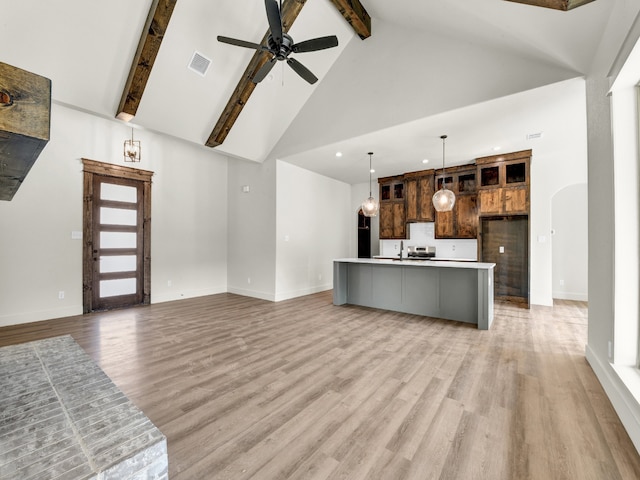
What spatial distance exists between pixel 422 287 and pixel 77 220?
19.6 ft

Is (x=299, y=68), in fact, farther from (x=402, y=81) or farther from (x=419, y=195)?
(x=419, y=195)

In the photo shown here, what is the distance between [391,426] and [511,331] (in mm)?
3035

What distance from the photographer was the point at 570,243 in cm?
605

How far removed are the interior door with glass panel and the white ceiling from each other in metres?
1.63

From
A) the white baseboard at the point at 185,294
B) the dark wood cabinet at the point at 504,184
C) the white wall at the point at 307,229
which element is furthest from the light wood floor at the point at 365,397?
the dark wood cabinet at the point at 504,184

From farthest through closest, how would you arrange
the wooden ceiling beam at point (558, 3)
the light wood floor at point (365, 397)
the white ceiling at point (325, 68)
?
the white ceiling at point (325, 68) < the wooden ceiling beam at point (558, 3) < the light wood floor at point (365, 397)

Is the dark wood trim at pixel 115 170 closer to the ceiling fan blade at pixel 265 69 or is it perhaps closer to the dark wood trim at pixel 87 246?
the dark wood trim at pixel 87 246

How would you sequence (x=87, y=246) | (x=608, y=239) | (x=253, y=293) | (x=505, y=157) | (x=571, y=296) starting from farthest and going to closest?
(x=253, y=293) < (x=571, y=296) < (x=505, y=157) < (x=87, y=246) < (x=608, y=239)

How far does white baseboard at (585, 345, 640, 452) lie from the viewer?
1859 millimetres

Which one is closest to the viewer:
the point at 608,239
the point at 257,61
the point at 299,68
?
the point at 608,239

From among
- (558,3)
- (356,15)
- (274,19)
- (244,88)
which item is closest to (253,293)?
(244,88)

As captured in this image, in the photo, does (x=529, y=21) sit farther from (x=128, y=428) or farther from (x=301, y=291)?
(x=301, y=291)

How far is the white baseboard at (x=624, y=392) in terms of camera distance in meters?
1.86

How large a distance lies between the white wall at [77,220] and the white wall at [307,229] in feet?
6.19
